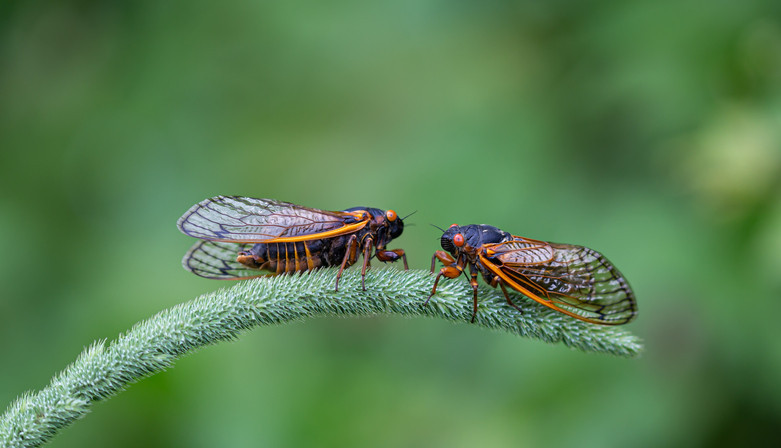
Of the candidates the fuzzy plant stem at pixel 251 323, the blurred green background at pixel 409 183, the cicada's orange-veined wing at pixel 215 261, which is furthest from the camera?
the blurred green background at pixel 409 183

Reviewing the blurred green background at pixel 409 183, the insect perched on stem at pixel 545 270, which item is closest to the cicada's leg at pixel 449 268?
the insect perched on stem at pixel 545 270

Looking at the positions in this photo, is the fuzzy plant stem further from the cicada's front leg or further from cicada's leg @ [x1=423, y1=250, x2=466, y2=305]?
the cicada's front leg

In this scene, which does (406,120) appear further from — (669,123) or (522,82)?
(669,123)

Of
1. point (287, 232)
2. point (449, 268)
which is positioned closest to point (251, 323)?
point (287, 232)

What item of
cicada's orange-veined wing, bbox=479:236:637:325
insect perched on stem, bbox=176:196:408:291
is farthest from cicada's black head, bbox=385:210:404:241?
cicada's orange-veined wing, bbox=479:236:637:325

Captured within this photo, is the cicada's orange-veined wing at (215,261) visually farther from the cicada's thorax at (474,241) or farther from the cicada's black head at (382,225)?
the cicada's thorax at (474,241)
